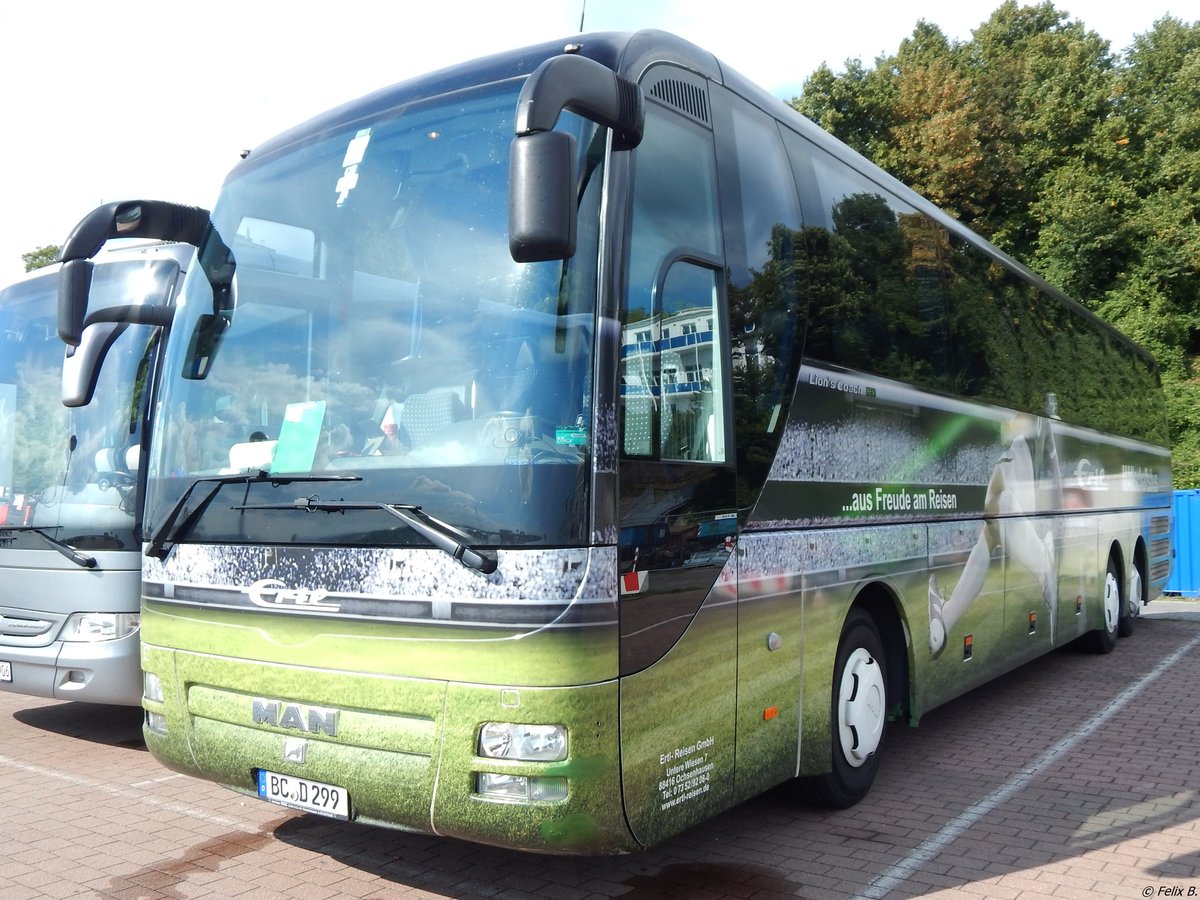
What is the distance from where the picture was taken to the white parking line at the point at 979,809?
16.2 ft

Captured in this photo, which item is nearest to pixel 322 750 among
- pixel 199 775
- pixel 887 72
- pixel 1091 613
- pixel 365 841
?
pixel 199 775

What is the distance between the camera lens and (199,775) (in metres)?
4.76

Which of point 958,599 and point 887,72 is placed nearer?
point 958,599

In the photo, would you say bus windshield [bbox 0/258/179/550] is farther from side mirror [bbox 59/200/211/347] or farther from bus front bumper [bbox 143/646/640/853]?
bus front bumper [bbox 143/646/640/853]

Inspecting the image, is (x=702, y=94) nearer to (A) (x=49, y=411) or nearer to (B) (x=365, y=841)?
(B) (x=365, y=841)

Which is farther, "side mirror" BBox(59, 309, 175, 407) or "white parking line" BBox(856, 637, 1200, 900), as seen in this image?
"side mirror" BBox(59, 309, 175, 407)

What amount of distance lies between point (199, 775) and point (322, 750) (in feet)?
2.91

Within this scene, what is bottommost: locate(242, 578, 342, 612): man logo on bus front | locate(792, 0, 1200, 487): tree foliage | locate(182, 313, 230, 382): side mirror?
locate(242, 578, 342, 612): man logo on bus front

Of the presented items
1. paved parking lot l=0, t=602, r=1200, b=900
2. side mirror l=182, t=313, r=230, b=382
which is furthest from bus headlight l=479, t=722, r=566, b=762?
side mirror l=182, t=313, r=230, b=382

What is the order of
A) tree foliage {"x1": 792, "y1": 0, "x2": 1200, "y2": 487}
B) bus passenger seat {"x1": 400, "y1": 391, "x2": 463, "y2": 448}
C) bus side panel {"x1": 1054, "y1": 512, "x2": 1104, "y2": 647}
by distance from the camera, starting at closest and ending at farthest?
bus passenger seat {"x1": 400, "y1": 391, "x2": 463, "y2": 448}
bus side panel {"x1": 1054, "y1": 512, "x2": 1104, "y2": 647}
tree foliage {"x1": 792, "y1": 0, "x2": 1200, "y2": 487}

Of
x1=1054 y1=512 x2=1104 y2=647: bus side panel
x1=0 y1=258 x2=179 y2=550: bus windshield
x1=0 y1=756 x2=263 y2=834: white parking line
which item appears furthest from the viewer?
x1=1054 y1=512 x2=1104 y2=647: bus side panel

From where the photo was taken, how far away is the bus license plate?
4219mm

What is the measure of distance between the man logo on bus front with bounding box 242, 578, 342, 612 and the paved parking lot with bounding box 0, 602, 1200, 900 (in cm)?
135

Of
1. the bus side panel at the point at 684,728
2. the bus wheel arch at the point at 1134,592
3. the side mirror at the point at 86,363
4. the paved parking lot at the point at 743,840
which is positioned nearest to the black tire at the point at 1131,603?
the bus wheel arch at the point at 1134,592
